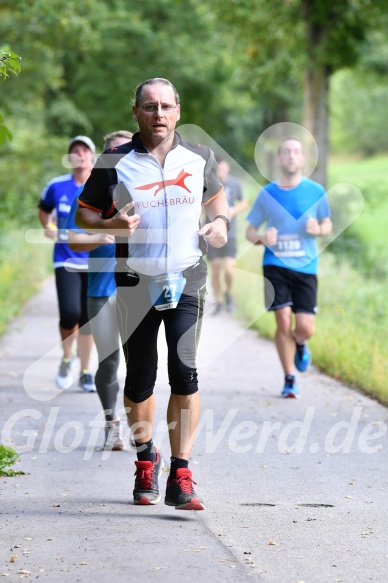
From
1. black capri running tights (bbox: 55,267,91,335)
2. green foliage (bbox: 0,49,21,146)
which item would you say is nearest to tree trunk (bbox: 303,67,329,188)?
black capri running tights (bbox: 55,267,91,335)

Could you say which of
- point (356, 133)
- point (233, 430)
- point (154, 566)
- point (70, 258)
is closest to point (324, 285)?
point (70, 258)

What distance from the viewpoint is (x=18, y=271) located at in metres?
21.7

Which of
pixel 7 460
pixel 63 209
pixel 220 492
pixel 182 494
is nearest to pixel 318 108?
pixel 63 209

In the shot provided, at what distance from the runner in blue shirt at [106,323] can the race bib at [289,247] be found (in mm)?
2178

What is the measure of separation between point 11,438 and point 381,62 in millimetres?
19524

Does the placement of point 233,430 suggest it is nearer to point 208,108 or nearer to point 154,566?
point 154,566

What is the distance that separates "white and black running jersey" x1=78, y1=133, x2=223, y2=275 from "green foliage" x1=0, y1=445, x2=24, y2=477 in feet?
5.75

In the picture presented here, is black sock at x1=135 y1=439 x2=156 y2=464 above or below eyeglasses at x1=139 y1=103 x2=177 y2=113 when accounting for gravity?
below

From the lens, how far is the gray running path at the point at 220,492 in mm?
4922

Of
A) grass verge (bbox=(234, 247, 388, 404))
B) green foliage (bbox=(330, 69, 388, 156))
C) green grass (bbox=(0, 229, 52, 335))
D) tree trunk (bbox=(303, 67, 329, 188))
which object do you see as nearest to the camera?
grass verge (bbox=(234, 247, 388, 404))

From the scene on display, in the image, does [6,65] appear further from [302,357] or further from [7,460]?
[302,357]

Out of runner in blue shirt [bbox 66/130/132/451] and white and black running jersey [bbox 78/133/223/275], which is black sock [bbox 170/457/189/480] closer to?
white and black running jersey [bbox 78/133/223/275]

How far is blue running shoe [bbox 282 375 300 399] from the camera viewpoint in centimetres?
997

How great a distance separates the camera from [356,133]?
106 meters
